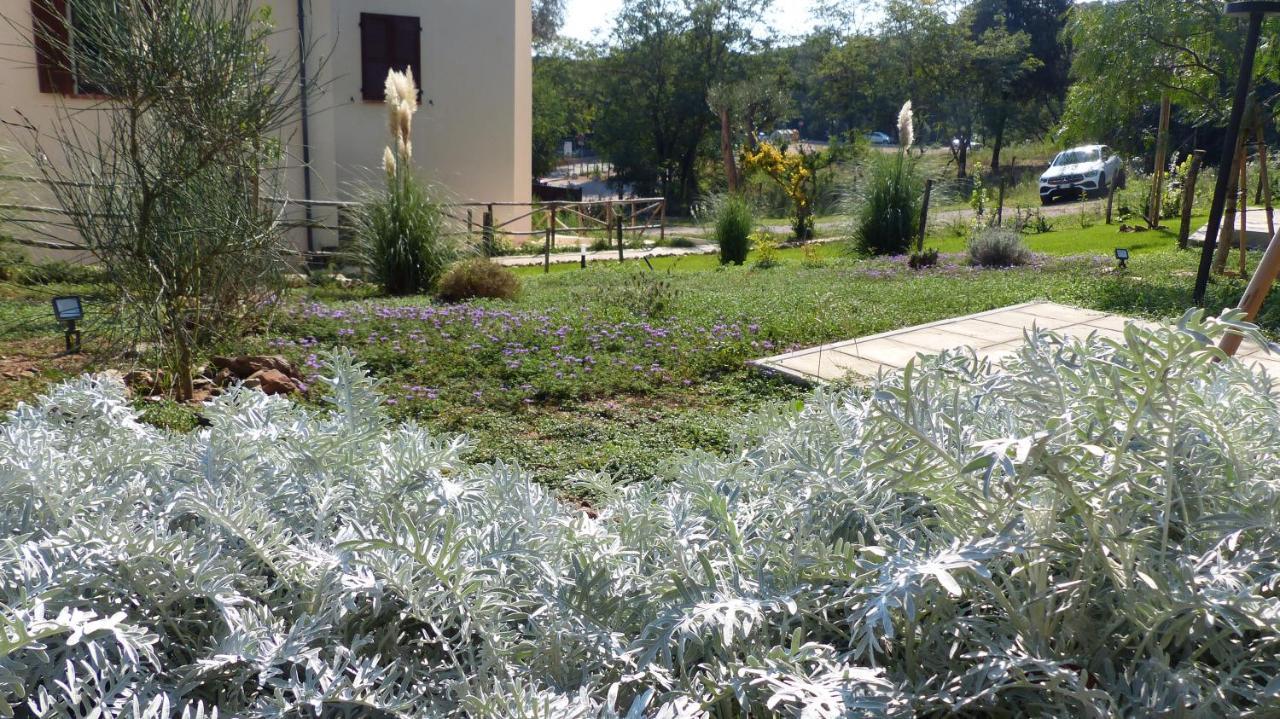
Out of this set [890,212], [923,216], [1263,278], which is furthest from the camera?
[890,212]

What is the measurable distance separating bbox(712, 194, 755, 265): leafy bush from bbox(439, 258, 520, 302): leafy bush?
4.64 m

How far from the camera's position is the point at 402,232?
9.26 meters

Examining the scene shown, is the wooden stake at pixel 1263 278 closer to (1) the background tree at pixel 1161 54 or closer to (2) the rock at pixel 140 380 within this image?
(2) the rock at pixel 140 380

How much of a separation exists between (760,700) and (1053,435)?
0.47 metres

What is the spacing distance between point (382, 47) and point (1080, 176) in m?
15.3

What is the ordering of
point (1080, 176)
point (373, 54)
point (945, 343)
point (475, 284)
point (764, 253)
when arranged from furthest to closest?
A: point (1080, 176) < point (373, 54) < point (764, 253) < point (475, 284) < point (945, 343)

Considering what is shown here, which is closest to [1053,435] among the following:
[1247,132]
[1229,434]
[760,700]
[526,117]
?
[1229,434]

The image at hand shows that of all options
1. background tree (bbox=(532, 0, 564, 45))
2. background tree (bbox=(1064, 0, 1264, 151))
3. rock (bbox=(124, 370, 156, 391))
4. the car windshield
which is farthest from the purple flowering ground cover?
background tree (bbox=(532, 0, 564, 45))

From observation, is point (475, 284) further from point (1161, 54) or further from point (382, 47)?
point (1161, 54)

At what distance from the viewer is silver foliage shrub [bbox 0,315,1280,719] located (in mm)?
1080

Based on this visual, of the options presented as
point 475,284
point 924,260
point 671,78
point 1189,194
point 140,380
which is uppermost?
point 671,78

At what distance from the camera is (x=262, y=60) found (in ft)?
16.5

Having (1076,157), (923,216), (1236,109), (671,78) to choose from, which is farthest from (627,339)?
(671,78)

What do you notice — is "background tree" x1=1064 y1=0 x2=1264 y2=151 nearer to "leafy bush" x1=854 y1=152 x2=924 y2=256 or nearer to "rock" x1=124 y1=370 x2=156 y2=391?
"leafy bush" x1=854 y1=152 x2=924 y2=256
